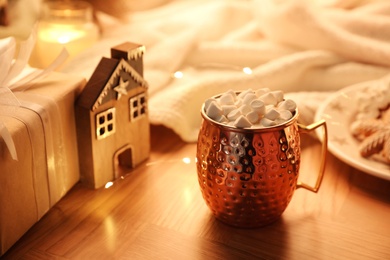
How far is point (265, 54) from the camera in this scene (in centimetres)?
86

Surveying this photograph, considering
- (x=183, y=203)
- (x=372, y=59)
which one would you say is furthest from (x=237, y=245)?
(x=372, y=59)

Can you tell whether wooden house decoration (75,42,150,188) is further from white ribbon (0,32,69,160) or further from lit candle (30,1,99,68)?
lit candle (30,1,99,68)

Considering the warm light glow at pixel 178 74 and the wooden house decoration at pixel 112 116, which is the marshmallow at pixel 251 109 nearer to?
the wooden house decoration at pixel 112 116

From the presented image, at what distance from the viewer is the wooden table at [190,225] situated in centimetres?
52

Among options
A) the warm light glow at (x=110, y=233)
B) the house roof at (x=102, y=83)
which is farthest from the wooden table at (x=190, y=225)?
the house roof at (x=102, y=83)

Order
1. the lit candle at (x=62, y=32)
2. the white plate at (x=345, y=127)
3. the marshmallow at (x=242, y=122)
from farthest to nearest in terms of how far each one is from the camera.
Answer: the lit candle at (x=62, y=32), the white plate at (x=345, y=127), the marshmallow at (x=242, y=122)

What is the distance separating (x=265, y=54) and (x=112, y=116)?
1.13 feet

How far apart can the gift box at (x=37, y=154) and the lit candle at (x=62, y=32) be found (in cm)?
27

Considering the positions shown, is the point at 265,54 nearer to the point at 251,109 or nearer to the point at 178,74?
the point at 178,74

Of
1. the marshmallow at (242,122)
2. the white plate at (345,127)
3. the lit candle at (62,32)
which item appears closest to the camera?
the marshmallow at (242,122)

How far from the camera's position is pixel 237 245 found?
526 mm

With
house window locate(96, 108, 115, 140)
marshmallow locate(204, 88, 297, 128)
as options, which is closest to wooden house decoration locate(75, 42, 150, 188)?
house window locate(96, 108, 115, 140)

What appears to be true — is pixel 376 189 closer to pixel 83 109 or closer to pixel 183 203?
pixel 183 203

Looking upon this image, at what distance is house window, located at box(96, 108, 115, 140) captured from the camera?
0.59 metres
